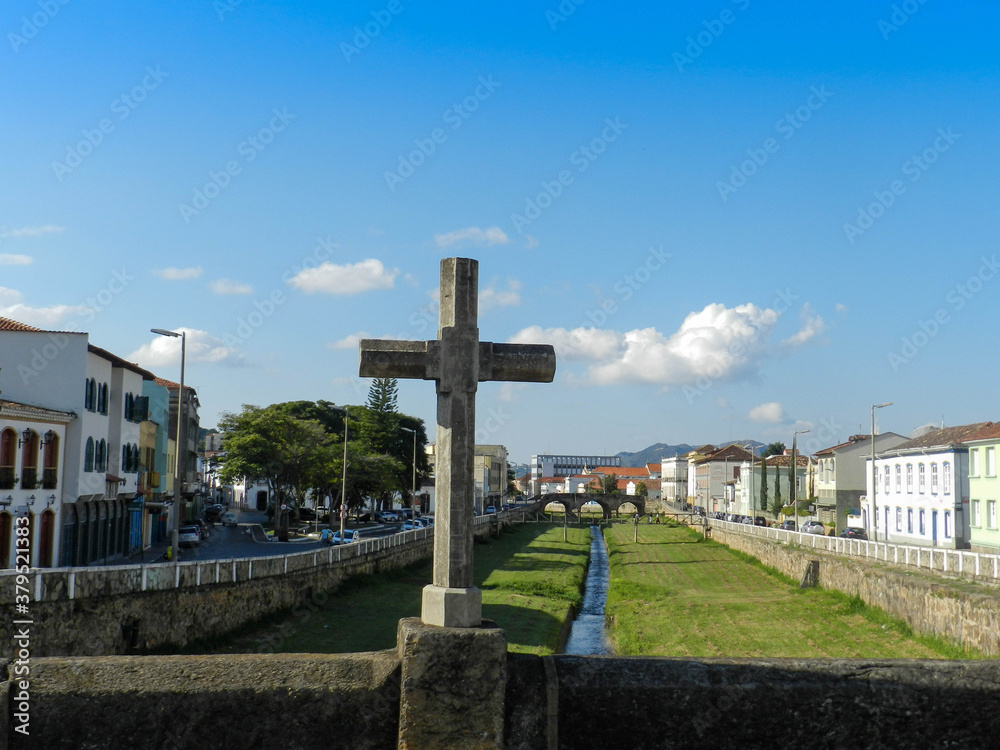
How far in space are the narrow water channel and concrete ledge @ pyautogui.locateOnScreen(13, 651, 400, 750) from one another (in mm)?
14789

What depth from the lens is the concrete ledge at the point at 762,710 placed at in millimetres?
5250

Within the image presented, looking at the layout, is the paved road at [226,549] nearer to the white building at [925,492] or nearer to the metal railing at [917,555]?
the metal railing at [917,555]

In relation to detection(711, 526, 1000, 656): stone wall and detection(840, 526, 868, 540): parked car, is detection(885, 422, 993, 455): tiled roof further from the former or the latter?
detection(711, 526, 1000, 656): stone wall

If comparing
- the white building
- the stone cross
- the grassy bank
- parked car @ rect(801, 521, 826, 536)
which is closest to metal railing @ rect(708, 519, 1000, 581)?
the white building

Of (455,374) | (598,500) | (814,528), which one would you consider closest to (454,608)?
(455,374)

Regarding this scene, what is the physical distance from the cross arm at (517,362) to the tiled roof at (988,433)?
4315 cm

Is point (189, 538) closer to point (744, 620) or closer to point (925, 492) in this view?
point (744, 620)

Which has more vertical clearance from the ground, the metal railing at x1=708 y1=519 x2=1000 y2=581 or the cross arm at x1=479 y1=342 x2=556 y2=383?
the cross arm at x1=479 y1=342 x2=556 y2=383

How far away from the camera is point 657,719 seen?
5.27 metres

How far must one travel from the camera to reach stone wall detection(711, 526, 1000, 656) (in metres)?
19.9

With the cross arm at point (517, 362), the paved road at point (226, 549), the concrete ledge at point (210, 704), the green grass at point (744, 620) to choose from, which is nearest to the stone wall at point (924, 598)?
the green grass at point (744, 620)

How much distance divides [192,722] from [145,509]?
46135 millimetres

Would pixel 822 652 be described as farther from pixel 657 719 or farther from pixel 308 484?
pixel 308 484

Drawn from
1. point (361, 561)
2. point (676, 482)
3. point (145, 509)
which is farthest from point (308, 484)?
point (676, 482)
